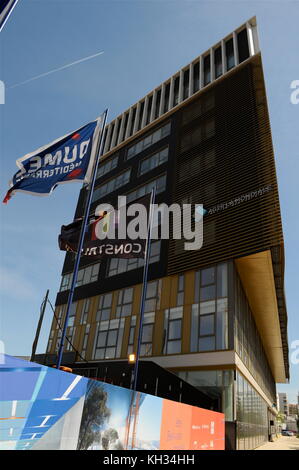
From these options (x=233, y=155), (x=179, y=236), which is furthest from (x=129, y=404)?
(x=233, y=155)

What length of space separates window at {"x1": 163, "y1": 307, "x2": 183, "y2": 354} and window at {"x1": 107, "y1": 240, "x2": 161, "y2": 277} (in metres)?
5.41

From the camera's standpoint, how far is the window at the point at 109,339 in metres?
28.0

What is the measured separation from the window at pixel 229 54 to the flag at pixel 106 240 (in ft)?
95.7

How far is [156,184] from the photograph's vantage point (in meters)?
34.6

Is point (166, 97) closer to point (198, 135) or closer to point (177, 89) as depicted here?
point (177, 89)

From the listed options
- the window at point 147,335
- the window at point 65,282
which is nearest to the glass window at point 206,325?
the window at point 147,335

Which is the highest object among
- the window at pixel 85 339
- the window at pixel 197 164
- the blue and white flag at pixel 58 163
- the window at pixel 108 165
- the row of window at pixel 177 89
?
the row of window at pixel 177 89

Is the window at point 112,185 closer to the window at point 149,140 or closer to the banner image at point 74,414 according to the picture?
the window at point 149,140

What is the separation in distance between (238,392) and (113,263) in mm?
17153

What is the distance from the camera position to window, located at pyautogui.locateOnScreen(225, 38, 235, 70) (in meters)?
35.0

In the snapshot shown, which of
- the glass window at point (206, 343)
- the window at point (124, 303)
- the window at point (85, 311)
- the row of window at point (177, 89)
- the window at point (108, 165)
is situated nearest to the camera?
the glass window at point (206, 343)

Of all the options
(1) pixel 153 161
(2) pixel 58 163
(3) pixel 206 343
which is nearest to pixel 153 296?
(3) pixel 206 343

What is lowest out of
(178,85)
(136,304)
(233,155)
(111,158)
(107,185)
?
(136,304)
